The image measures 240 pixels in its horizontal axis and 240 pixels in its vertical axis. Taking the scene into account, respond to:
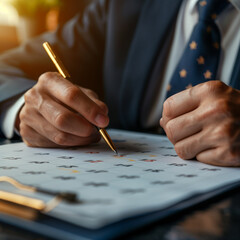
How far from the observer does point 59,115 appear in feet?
2.71

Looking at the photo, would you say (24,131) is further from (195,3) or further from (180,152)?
(195,3)

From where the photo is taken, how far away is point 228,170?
622mm

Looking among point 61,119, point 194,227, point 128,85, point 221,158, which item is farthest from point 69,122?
point 128,85

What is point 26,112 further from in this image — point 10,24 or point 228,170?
point 10,24

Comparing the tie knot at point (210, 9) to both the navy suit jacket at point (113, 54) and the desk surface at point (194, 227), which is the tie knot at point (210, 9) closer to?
the navy suit jacket at point (113, 54)

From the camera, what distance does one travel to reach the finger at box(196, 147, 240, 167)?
0.65 meters

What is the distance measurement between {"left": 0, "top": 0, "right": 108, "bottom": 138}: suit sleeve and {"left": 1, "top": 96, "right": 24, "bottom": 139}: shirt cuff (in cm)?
42

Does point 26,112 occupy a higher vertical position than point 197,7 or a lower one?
lower

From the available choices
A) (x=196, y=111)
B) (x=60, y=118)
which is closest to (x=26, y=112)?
(x=60, y=118)

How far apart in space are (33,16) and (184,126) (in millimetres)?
2121

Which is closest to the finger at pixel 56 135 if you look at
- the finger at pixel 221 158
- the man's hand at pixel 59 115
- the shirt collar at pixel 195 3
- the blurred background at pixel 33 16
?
the man's hand at pixel 59 115

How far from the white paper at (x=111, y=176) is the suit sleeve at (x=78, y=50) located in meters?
Result: 0.80

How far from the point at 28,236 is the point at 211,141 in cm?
41

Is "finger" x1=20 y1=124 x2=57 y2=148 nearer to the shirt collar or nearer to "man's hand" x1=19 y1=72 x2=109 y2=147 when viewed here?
"man's hand" x1=19 y1=72 x2=109 y2=147
